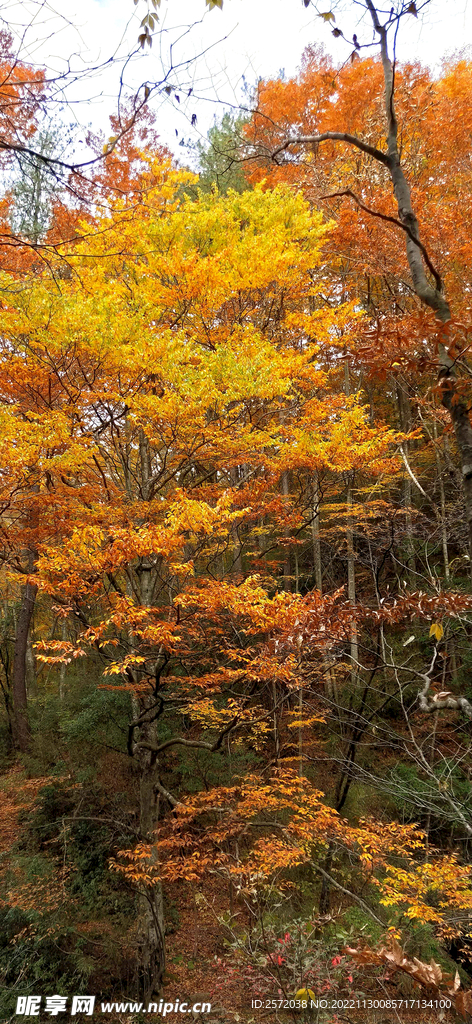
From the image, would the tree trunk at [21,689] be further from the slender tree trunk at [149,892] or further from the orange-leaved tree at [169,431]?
the slender tree trunk at [149,892]

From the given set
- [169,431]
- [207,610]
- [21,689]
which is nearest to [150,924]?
[207,610]

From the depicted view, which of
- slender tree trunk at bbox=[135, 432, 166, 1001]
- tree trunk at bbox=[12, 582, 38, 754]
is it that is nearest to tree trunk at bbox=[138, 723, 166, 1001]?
slender tree trunk at bbox=[135, 432, 166, 1001]

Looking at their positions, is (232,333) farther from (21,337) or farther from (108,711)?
(108,711)

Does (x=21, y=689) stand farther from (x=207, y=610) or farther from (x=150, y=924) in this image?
(x=207, y=610)

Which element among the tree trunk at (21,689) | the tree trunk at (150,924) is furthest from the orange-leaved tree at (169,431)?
the tree trunk at (21,689)

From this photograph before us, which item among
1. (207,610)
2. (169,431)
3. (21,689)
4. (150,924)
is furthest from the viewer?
(21,689)

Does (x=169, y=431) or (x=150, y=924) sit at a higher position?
(x=169, y=431)

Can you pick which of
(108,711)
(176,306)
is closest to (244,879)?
(108,711)

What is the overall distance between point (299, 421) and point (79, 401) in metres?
3.86

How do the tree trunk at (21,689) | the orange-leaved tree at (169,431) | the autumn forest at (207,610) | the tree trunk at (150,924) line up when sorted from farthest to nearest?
the tree trunk at (21,689) < the tree trunk at (150,924) < the orange-leaved tree at (169,431) < the autumn forest at (207,610)

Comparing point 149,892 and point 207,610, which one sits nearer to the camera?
point 207,610

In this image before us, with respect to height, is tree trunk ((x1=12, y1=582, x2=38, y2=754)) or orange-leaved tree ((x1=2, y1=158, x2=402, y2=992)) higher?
orange-leaved tree ((x1=2, y1=158, x2=402, y2=992))

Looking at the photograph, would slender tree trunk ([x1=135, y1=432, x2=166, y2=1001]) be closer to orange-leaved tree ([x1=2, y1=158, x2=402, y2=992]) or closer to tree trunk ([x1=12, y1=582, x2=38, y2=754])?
orange-leaved tree ([x1=2, y1=158, x2=402, y2=992])

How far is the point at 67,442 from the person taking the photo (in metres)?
6.12
